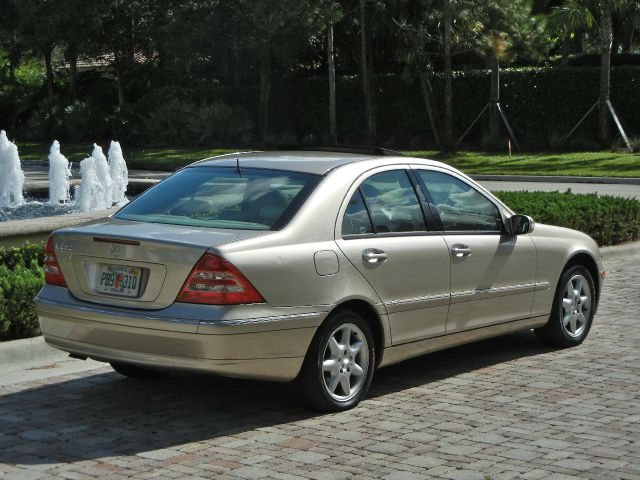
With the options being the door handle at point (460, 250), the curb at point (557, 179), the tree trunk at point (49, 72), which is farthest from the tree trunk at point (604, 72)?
the door handle at point (460, 250)

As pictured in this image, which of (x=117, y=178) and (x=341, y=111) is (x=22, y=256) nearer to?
(x=117, y=178)


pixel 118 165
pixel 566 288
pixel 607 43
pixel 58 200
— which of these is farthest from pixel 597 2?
pixel 566 288

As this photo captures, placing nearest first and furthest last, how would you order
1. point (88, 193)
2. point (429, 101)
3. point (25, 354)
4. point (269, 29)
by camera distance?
1. point (25, 354)
2. point (88, 193)
3. point (269, 29)
4. point (429, 101)

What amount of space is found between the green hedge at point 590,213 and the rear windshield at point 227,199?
674 centimetres

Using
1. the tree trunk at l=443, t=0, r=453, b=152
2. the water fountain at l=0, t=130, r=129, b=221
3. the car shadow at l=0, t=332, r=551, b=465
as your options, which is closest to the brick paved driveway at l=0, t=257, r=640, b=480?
the car shadow at l=0, t=332, r=551, b=465

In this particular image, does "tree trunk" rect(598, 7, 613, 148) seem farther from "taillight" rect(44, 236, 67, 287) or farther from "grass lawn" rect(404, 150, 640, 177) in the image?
"taillight" rect(44, 236, 67, 287)

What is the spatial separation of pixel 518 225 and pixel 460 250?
693mm

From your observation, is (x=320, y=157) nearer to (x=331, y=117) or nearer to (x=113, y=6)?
(x=331, y=117)

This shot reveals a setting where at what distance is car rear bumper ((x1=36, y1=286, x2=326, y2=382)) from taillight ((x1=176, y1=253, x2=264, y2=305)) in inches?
2.5

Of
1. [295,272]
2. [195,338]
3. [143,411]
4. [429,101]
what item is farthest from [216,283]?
[429,101]

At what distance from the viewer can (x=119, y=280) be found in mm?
7051

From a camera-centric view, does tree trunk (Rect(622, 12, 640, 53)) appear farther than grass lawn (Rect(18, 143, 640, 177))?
Yes

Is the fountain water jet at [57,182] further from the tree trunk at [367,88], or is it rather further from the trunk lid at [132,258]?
the tree trunk at [367,88]

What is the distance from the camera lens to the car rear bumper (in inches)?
263
